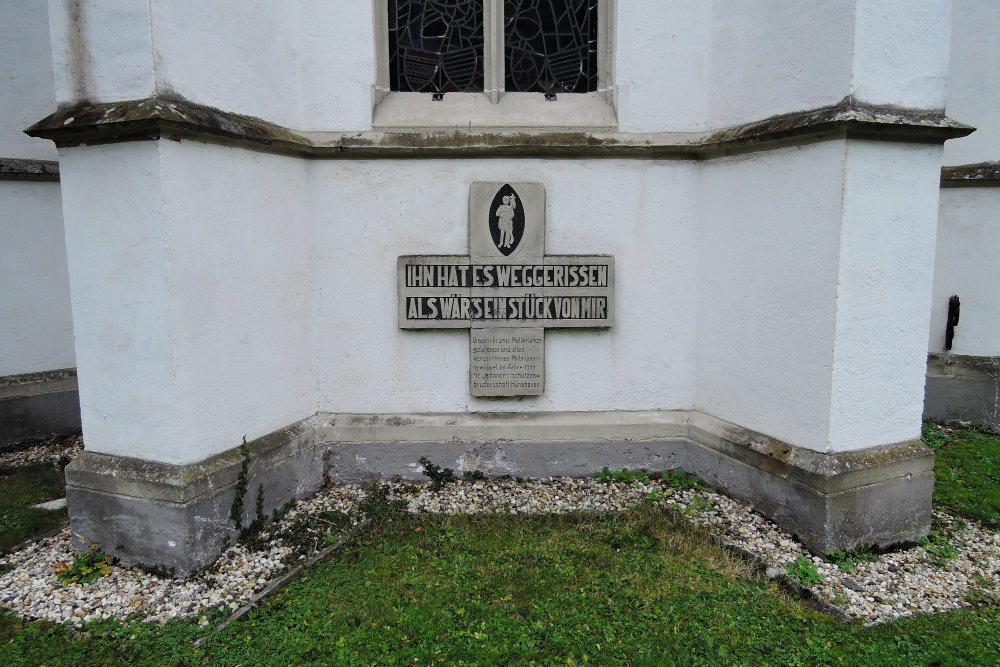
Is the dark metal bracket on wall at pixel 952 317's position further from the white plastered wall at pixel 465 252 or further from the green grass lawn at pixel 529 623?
the green grass lawn at pixel 529 623

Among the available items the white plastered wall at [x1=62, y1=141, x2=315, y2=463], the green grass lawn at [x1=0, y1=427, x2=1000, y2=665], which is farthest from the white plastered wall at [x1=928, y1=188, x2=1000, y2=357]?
the white plastered wall at [x1=62, y1=141, x2=315, y2=463]

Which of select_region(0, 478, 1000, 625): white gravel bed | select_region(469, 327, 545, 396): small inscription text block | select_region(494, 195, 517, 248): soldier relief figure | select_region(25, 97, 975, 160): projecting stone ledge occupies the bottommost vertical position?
select_region(0, 478, 1000, 625): white gravel bed

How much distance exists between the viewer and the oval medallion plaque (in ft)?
16.0

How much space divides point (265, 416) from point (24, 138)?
4.58 metres

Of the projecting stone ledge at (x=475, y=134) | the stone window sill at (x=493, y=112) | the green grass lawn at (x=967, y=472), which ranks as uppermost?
the stone window sill at (x=493, y=112)

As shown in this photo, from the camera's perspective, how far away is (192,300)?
3.75 m

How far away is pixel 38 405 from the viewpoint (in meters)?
6.48

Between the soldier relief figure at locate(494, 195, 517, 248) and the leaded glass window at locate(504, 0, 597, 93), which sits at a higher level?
the leaded glass window at locate(504, 0, 597, 93)

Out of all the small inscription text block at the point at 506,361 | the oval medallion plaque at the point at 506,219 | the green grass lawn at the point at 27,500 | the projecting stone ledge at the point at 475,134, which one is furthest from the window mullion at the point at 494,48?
the green grass lawn at the point at 27,500

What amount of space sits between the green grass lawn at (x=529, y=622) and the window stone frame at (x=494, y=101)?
328cm

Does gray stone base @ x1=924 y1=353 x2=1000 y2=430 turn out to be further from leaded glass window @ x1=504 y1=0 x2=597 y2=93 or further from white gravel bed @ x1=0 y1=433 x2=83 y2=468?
white gravel bed @ x1=0 y1=433 x2=83 y2=468

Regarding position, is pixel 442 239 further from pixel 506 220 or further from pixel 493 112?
pixel 493 112

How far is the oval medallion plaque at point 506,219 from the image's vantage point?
488 centimetres

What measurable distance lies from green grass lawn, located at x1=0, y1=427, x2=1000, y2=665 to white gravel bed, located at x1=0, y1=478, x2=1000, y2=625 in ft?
0.54
